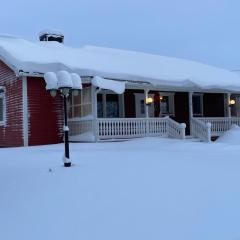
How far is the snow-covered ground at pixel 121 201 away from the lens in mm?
6016

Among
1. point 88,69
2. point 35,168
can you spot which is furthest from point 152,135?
point 35,168

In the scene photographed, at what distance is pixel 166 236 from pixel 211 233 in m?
0.59

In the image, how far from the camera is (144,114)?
79.1 ft

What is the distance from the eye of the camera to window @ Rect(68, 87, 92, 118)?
1905 centimetres

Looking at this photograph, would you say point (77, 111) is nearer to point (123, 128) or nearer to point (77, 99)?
point (77, 99)

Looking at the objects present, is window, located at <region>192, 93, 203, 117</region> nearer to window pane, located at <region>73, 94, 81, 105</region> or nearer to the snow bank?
the snow bank

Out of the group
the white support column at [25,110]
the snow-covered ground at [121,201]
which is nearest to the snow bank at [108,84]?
the white support column at [25,110]

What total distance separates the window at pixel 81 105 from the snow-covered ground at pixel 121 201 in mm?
8723

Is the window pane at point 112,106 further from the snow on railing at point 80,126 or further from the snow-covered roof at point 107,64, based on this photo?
the snow on railing at point 80,126

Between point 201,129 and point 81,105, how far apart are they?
6443mm

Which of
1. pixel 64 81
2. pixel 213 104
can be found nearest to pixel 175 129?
pixel 213 104

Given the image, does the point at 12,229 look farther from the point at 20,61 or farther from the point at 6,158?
the point at 20,61

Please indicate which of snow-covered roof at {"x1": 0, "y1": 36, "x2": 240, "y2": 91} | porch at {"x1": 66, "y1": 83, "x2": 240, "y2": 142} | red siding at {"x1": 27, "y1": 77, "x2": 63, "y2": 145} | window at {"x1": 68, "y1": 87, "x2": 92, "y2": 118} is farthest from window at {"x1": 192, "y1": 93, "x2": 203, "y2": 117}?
red siding at {"x1": 27, "y1": 77, "x2": 63, "y2": 145}

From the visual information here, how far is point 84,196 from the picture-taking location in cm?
746
